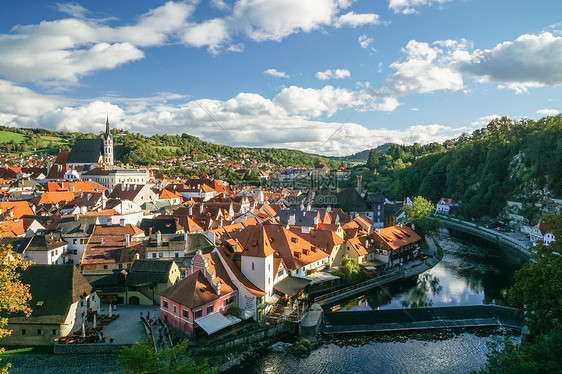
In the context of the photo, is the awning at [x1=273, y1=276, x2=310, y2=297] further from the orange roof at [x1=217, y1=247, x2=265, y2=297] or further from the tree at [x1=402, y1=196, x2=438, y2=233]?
the tree at [x1=402, y1=196, x2=438, y2=233]

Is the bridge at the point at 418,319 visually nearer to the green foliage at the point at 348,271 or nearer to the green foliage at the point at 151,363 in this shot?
the green foliage at the point at 348,271

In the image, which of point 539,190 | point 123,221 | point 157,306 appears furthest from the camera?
point 539,190

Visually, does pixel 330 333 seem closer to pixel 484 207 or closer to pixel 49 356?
pixel 49 356

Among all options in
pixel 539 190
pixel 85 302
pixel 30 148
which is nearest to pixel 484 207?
pixel 539 190

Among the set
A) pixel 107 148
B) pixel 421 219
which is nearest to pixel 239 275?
pixel 421 219

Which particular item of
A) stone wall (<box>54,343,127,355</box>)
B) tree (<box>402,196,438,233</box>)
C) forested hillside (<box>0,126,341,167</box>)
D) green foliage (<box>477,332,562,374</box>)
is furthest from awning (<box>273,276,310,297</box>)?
forested hillside (<box>0,126,341,167</box>)

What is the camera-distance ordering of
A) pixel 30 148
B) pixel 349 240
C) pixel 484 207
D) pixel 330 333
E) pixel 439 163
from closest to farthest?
1. pixel 330 333
2. pixel 349 240
3. pixel 484 207
4. pixel 439 163
5. pixel 30 148

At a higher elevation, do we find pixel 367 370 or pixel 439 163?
pixel 439 163

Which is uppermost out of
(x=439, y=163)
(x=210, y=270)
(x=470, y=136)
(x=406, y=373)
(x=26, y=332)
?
(x=470, y=136)
